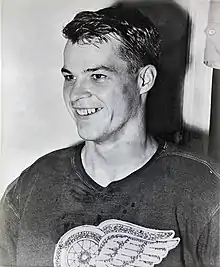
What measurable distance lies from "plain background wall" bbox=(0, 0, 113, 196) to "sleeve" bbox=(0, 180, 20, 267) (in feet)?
0.05

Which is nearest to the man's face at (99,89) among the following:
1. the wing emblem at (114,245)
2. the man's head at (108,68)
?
the man's head at (108,68)

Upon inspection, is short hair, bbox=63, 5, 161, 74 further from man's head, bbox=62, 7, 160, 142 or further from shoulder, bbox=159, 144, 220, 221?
shoulder, bbox=159, 144, 220, 221

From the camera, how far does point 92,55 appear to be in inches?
23.8

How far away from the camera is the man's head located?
1.97ft

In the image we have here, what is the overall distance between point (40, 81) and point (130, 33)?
13cm

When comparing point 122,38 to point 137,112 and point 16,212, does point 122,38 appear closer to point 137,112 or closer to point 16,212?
point 137,112

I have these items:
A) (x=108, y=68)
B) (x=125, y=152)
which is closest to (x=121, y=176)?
(x=125, y=152)

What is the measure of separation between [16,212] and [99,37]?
0.84ft

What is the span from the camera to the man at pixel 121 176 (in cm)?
60

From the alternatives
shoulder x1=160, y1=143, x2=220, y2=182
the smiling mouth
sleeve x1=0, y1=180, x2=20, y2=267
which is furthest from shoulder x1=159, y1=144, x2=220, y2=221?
sleeve x1=0, y1=180, x2=20, y2=267

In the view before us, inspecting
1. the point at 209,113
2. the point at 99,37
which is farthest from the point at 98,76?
the point at 209,113

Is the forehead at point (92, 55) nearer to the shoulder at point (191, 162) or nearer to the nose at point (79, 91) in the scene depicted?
the nose at point (79, 91)

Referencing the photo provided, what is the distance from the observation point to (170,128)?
61 centimetres

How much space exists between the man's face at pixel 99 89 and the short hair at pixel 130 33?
0.03ft
